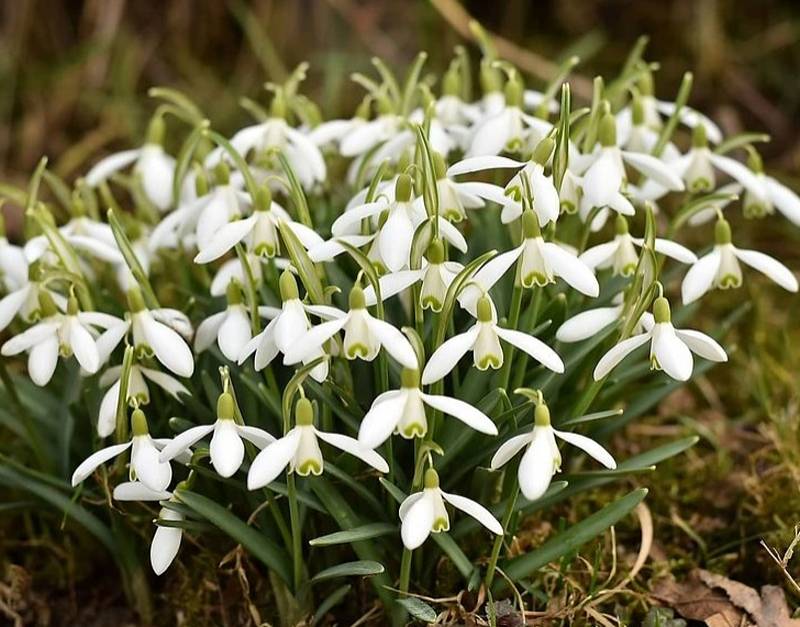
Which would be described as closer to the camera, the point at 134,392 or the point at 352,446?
the point at 352,446

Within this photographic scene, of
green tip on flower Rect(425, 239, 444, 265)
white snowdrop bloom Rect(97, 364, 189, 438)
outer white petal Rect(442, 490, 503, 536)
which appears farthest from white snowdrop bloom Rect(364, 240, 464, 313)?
white snowdrop bloom Rect(97, 364, 189, 438)

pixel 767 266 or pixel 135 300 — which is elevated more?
pixel 135 300

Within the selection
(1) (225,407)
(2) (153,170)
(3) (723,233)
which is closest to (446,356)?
(1) (225,407)

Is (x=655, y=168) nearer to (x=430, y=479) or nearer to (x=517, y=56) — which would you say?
(x=430, y=479)

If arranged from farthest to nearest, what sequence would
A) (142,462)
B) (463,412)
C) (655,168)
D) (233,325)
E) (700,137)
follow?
(700,137) < (655,168) < (233,325) < (142,462) < (463,412)

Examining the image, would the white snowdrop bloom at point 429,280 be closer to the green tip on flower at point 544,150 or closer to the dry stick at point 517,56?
the green tip on flower at point 544,150

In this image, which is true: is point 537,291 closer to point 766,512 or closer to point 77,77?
point 766,512

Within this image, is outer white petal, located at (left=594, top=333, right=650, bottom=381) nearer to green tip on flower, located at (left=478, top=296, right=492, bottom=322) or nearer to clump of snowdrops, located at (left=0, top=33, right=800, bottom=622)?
clump of snowdrops, located at (left=0, top=33, right=800, bottom=622)

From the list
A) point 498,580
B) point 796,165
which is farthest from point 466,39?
point 498,580
